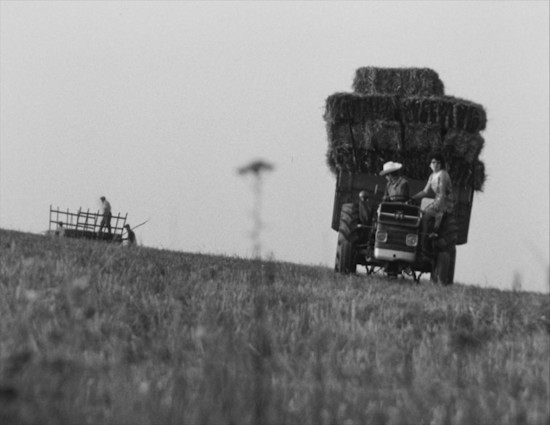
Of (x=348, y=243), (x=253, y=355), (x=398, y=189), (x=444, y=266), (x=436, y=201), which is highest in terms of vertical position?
(x=398, y=189)

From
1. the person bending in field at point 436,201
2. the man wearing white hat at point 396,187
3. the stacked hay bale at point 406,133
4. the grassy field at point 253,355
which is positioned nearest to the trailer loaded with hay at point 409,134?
the stacked hay bale at point 406,133

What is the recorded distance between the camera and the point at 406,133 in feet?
63.8

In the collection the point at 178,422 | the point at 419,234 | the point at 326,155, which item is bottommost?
the point at 178,422

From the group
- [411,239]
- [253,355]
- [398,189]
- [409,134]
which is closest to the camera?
[253,355]

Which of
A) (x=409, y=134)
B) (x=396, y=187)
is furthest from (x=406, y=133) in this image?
(x=396, y=187)

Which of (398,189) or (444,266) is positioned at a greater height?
(398,189)

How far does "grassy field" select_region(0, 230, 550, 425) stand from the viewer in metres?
3.01

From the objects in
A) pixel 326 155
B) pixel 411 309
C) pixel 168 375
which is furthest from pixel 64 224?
pixel 168 375

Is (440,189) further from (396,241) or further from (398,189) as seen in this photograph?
(396,241)

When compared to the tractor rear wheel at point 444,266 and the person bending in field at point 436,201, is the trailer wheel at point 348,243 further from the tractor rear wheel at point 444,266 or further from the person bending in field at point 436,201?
the tractor rear wheel at point 444,266

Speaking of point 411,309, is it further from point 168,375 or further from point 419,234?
point 419,234

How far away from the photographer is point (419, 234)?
1372 cm

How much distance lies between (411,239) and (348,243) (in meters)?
0.91

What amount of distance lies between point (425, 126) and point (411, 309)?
11.3 m
